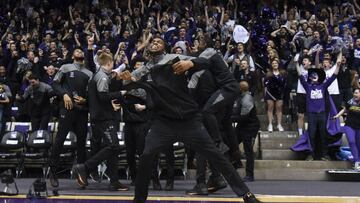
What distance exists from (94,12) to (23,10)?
2668mm

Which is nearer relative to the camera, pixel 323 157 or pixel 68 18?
pixel 323 157

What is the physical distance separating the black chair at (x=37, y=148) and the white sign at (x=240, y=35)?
6.06 m

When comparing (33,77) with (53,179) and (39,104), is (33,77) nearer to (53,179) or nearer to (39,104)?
(39,104)

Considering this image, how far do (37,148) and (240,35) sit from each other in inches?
259

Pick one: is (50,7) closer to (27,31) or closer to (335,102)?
(27,31)

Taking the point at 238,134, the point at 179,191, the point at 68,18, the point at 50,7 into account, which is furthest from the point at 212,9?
the point at 179,191

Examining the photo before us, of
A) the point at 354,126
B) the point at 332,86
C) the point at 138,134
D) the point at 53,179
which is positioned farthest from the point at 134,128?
the point at 332,86

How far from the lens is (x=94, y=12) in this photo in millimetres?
22781

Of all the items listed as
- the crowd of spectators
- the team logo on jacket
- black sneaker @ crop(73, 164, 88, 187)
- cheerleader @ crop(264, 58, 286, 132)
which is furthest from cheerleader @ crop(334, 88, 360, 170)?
black sneaker @ crop(73, 164, 88, 187)

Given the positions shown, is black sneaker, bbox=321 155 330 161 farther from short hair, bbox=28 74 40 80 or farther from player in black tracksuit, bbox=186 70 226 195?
short hair, bbox=28 74 40 80

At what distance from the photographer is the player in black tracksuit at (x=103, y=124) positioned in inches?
401

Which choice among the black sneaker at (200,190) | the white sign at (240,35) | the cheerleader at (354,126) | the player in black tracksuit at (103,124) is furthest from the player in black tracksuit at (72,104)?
the white sign at (240,35)

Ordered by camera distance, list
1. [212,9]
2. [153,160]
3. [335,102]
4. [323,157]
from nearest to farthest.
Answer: [153,160] < [323,157] < [335,102] < [212,9]

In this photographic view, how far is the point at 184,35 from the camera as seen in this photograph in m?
17.8
